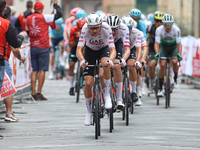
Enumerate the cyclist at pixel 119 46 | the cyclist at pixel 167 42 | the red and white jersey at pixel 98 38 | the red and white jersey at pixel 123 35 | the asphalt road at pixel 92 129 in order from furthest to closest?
the cyclist at pixel 167 42 → the red and white jersey at pixel 123 35 → the cyclist at pixel 119 46 → the red and white jersey at pixel 98 38 → the asphalt road at pixel 92 129

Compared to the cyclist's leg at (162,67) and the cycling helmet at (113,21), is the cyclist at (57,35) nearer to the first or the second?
the cyclist's leg at (162,67)

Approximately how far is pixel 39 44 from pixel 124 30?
13.6 ft

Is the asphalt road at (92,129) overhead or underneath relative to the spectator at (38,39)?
underneath

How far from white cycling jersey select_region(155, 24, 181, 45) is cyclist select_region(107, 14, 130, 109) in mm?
3092

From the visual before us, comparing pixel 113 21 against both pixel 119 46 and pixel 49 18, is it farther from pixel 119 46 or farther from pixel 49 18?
pixel 49 18

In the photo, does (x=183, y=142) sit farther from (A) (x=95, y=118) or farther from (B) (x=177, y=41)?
(B) (x=177, y=41)

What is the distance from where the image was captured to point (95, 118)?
25.2ft

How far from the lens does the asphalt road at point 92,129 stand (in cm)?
720

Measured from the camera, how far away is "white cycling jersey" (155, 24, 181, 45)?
12.7 metres

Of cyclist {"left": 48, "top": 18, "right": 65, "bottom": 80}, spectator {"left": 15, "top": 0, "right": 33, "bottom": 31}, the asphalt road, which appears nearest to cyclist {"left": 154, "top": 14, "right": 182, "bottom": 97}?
the asphalt road

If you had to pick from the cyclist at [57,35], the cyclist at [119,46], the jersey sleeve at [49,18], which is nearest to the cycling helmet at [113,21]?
the cyclist at [119,46]

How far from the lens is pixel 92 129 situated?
8.80 m

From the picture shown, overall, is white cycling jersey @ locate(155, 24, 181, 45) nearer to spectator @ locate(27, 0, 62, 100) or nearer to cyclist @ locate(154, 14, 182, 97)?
cyclist @ locate(154, 14, 182, 97)

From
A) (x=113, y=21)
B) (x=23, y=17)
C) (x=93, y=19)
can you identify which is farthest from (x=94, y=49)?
(x=23, y=17)
